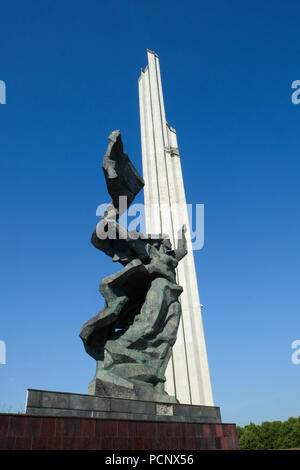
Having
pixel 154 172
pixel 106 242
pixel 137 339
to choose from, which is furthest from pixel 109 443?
pixel 154 172

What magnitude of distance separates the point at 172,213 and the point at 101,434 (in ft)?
36.0

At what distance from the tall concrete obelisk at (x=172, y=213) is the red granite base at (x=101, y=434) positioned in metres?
6.66

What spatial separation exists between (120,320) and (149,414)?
168 cm

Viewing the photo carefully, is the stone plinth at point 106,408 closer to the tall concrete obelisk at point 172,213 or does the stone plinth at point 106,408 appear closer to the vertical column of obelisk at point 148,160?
the tall concrete obelisk at point 172,213

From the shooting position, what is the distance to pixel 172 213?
1442 cm

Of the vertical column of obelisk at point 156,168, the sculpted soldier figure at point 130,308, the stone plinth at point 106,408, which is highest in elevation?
the vertical column of obelisk at point 156,168

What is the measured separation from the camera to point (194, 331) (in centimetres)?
1239

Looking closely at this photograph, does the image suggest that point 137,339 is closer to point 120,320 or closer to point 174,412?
point 120,320

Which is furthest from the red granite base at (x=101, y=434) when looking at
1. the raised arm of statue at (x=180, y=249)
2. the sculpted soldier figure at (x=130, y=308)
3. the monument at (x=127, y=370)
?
the raised arm of statue at (x=180, y=249)

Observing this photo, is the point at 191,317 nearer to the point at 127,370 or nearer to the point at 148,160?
the point at 148,160

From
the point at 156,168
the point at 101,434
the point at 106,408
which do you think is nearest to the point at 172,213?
the point at 156,168

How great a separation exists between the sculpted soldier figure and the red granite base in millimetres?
613

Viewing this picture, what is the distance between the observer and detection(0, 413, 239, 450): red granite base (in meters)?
3.48

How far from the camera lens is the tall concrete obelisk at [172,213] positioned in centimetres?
1160
